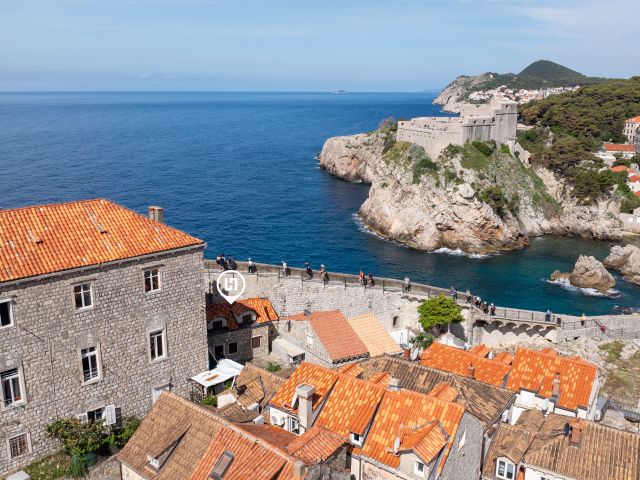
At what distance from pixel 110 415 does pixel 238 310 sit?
11668 mm

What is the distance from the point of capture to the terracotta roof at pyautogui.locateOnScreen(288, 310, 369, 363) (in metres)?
35.5

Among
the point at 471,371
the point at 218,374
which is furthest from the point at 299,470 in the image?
the point at 471,371

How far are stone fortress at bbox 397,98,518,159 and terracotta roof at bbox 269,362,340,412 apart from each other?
63.9 metres

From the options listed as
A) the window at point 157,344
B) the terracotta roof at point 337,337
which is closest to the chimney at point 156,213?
the window at point 157,344

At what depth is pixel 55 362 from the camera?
976 inches

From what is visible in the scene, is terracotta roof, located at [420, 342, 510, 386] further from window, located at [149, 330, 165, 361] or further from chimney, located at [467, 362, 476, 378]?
window, located at [149, 330, 165, 361]

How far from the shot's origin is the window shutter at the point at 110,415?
26828 millimetres

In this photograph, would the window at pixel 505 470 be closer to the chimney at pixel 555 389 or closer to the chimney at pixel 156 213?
the chimney at pixel 555 389

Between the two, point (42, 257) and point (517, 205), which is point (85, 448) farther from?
point (517, 205)

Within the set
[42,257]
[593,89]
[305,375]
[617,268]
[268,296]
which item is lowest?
[617,268]

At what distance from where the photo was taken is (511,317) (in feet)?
155

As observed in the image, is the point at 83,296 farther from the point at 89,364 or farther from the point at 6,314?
the point at 89,364

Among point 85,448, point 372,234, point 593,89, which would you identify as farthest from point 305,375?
point 593,89

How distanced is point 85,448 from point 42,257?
869 centimetres
